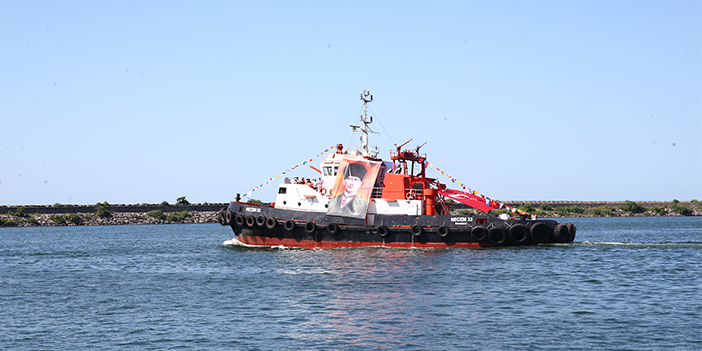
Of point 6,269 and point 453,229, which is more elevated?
point 453,229

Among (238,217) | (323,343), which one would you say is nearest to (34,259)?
(238,217)

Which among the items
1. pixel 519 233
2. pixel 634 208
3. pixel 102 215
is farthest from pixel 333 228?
pixel 634 208

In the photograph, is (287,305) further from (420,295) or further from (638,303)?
(638,303)

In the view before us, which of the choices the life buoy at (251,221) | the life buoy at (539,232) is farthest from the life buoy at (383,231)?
the life buoy at (539,232)

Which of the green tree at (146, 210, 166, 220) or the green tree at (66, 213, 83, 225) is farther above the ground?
the green tree at (146, 210, 166, 220)

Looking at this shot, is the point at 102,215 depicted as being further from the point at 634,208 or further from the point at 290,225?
the point at 634,208

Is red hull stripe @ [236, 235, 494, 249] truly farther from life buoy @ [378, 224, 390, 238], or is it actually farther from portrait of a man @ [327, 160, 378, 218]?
portrait of a man @ [327, 160, 378, 218]

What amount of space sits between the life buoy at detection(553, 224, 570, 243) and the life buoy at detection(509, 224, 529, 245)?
1729 mm

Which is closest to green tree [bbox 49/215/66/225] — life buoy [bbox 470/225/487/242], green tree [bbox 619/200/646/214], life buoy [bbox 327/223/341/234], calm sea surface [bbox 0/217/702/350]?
calm sea surface [bbox 0/217/702/350]

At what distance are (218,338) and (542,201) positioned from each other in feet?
386

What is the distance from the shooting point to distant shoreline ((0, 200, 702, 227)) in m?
85.4

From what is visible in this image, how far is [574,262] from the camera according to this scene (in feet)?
83.5

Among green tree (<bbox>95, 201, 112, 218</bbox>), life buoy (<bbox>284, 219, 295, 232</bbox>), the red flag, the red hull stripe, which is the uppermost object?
the red flag

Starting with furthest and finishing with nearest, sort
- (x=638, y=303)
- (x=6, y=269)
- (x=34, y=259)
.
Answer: (x=34, y=259)
(x=6, y=269)
(x=638, y=303)
